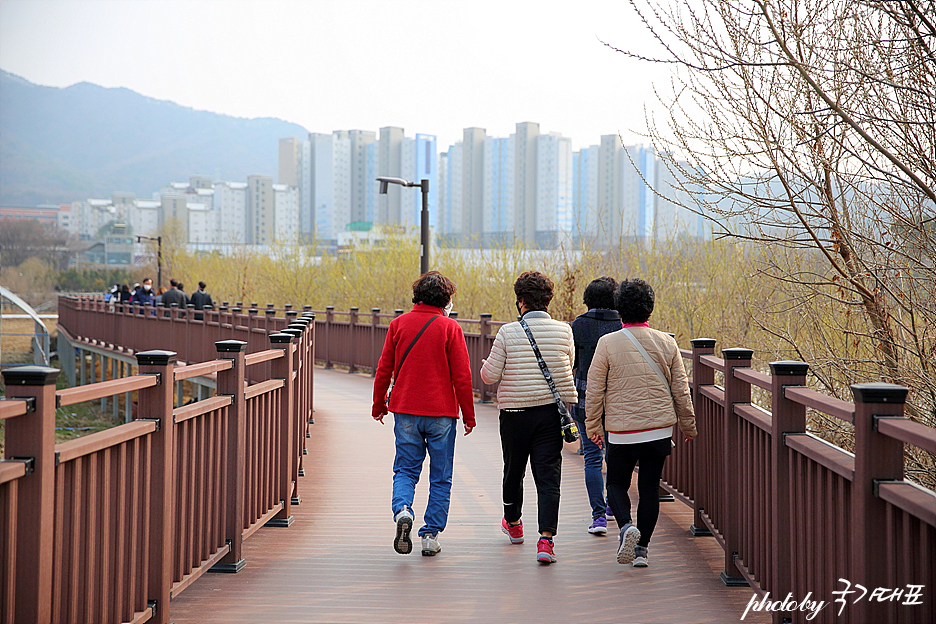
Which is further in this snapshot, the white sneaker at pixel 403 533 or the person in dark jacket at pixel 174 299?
the person in dark jacket at pixel 174 299

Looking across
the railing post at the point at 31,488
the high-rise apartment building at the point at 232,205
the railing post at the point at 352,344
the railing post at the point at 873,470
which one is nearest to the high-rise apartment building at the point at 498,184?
the high-rise apartment building at the point at 232,205

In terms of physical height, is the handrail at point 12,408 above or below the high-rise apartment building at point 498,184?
below

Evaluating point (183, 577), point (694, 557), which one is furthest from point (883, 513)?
point (183, 577)

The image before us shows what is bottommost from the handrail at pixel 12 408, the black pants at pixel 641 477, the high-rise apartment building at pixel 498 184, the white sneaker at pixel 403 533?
the white sneaker at pixel 403 533

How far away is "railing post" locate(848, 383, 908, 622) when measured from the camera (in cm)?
272

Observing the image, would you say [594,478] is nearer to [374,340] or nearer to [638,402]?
[638,402]

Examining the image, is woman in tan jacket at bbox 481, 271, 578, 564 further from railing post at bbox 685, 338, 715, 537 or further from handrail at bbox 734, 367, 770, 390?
handrail at bbox 734, 367, 770, 390

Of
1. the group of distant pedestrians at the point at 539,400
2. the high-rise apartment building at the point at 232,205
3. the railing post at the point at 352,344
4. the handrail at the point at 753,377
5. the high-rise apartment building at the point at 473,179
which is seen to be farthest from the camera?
the high-rise apartment building at the point at 232,205

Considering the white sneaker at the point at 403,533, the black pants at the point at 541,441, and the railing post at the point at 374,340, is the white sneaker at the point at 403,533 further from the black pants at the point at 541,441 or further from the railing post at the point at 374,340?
the railing post at the point at 374,340

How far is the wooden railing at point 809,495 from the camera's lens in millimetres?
2605

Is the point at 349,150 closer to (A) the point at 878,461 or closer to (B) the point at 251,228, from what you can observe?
(B) the point at 251,228

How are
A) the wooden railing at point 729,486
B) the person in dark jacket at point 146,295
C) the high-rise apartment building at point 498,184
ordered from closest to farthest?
the wooden railing at point 729,486 < the person in dark jacket at point 146,295 < the high-rise apartment building at point 498,184

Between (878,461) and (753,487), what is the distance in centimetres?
163

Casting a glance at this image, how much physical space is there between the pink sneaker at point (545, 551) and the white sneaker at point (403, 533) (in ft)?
2.59
